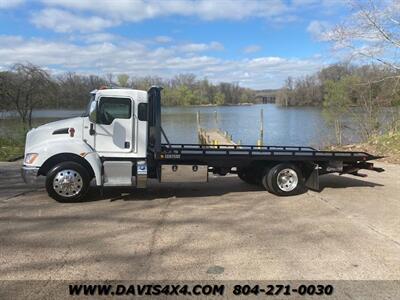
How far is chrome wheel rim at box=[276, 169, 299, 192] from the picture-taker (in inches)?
384

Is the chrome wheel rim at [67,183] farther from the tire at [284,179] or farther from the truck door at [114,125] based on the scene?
the tire at [284,179]

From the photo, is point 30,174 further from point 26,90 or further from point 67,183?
point 26,90

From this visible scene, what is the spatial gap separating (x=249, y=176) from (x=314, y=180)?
1.69 metres

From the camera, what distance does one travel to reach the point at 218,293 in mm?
4625

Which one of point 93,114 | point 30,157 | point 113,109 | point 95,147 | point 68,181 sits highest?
point 113,109

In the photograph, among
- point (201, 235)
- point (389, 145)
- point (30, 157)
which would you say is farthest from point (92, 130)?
point (389, 145)

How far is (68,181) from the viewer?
8.66 metres

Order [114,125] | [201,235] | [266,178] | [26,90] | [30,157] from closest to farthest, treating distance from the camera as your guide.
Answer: [201,235] → [30,157] → [114,125] → [266,178] → [26,90]

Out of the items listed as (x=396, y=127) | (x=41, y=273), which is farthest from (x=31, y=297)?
(x=396, y=127)

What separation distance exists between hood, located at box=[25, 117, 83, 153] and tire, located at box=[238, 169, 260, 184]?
4053mm

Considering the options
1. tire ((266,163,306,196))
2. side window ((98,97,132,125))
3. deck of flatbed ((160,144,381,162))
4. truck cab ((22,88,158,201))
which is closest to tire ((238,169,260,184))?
deck of flatbed ((160,144,381,162))

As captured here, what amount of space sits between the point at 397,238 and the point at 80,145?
19.1 feet

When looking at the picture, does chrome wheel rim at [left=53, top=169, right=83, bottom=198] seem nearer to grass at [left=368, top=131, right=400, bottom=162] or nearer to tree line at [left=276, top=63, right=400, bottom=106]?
grass at [left=368, top=131, right=400, bottom=162]

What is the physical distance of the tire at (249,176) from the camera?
10.8 meters
